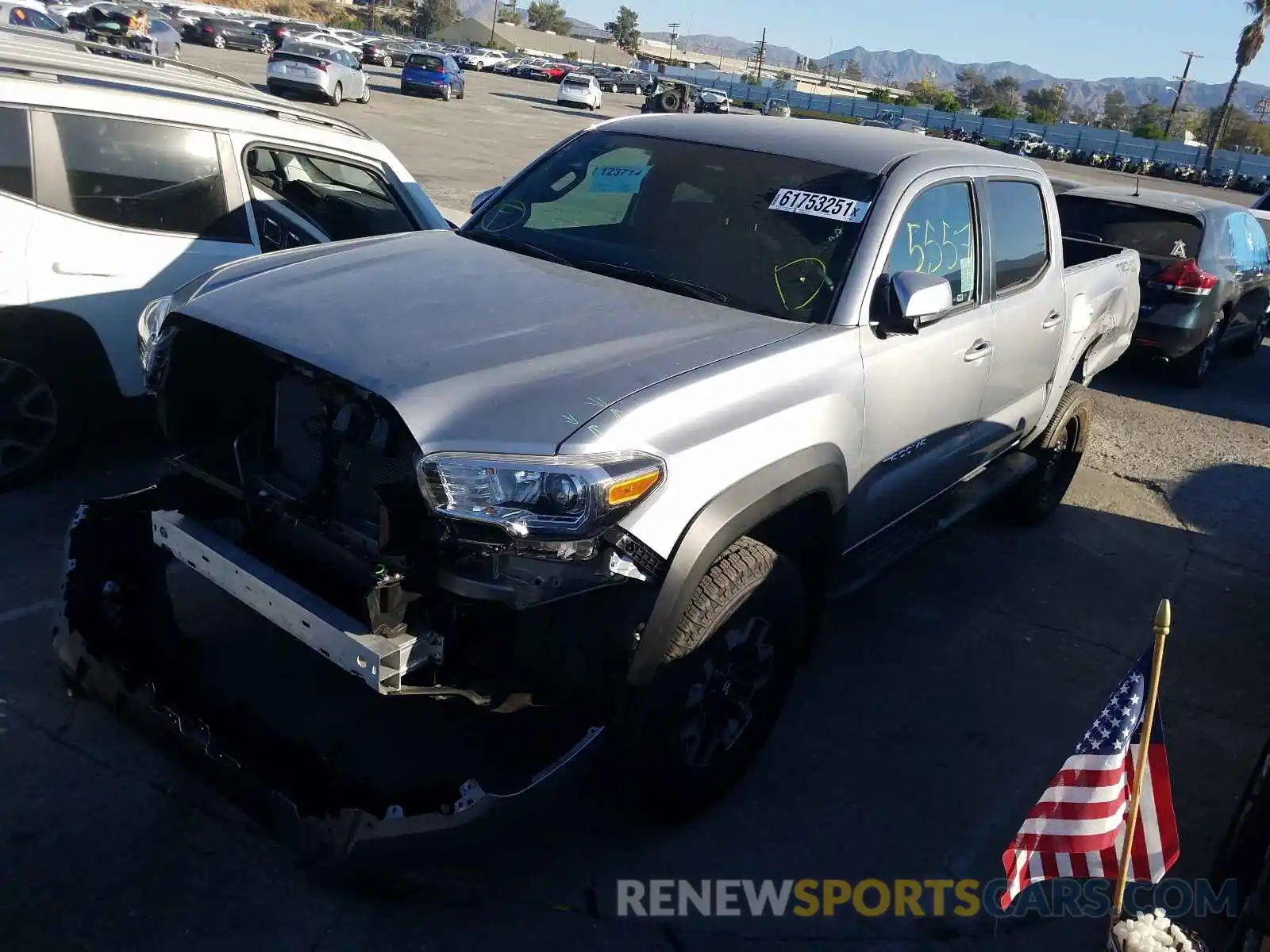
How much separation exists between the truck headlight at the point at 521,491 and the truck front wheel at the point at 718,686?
0.51m

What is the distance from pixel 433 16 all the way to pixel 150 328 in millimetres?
109282

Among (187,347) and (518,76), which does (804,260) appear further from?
(518,76)

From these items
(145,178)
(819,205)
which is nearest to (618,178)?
(819,205)

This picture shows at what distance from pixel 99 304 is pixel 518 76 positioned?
6554 cm

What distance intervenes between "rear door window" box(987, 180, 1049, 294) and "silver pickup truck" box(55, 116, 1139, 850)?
0.21ft

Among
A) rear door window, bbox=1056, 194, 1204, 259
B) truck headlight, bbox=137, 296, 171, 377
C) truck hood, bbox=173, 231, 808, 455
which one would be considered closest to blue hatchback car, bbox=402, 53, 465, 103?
rear door window, bbox=1056, 194, 1204, 259

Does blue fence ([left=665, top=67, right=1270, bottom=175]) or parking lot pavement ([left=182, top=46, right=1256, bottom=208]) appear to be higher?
parking lot pavement ([left=182, top=46, right=1256, bottom=208])

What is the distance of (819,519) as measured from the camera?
11.7ft

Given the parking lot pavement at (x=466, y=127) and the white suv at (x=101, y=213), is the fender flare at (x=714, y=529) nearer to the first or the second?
the parking lot pavement at (x=466, y=127)

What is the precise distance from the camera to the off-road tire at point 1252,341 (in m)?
11.7

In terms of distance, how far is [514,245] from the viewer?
4.16 m

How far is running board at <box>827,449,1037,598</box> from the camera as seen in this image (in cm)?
389

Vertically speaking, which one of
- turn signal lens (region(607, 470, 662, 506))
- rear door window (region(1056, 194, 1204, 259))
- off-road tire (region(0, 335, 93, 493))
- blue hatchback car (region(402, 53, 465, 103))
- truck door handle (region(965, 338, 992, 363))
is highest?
turn signal lens (region(607, 470, 662, 506))

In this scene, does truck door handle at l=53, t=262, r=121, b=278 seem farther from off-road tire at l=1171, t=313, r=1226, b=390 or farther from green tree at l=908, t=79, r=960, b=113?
green tree at l=908, t=79, r=960, b=113
